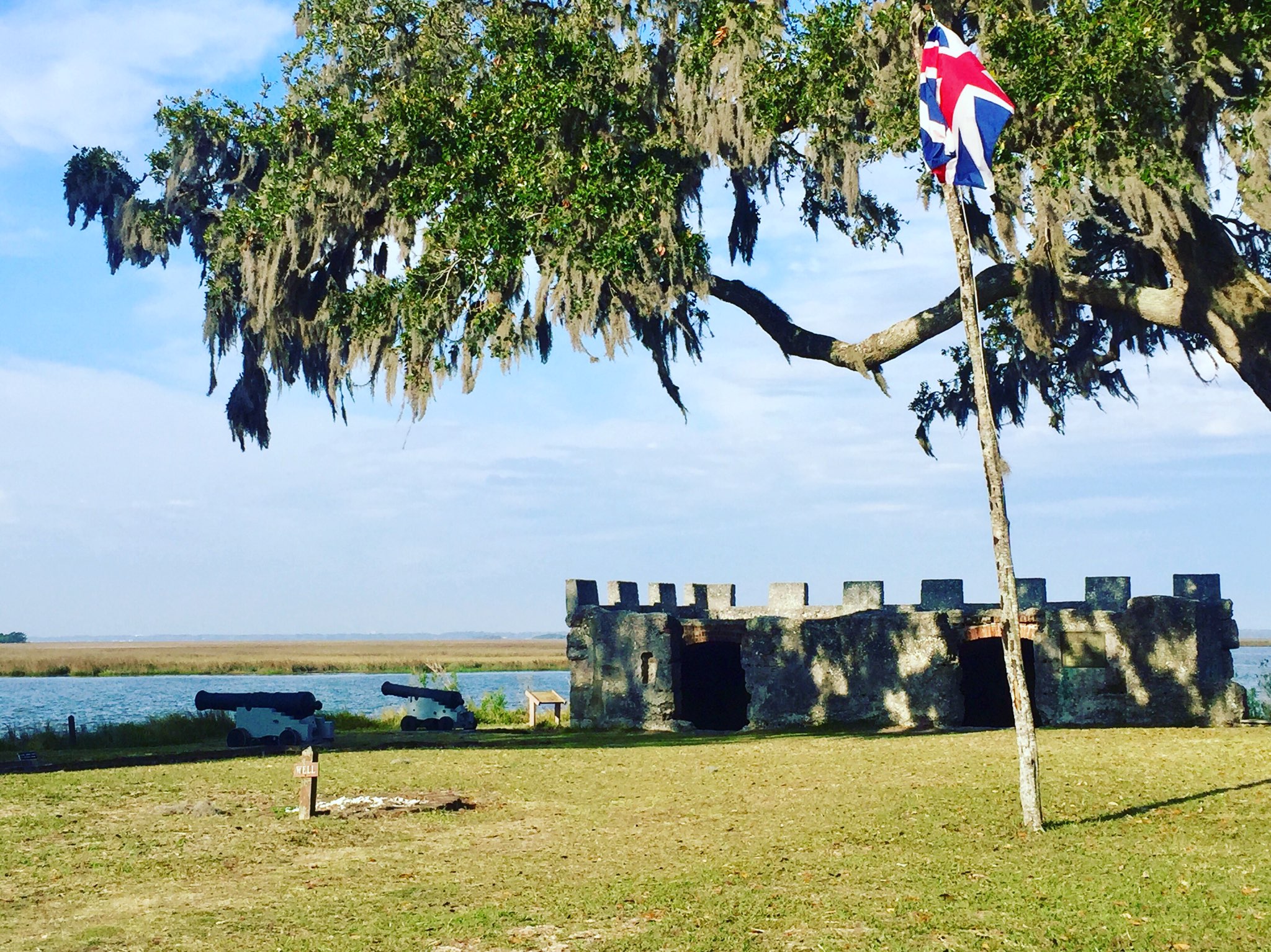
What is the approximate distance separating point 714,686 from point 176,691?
174 feet

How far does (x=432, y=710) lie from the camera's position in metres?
27.0

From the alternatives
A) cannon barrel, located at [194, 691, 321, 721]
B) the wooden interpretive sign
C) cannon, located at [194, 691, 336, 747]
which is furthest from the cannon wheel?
the wooden interpretive sign

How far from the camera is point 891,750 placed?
18.9m

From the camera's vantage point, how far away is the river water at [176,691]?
46719mm

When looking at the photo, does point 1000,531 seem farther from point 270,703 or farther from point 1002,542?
point 270,703

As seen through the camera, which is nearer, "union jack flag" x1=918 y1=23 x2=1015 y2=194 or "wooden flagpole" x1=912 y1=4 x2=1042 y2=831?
"wooden flagpole" x1=912 y1=4 x2=1042 y2=831

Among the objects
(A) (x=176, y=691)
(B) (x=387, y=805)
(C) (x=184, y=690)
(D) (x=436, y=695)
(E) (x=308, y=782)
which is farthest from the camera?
(C) (x=184, y=690)

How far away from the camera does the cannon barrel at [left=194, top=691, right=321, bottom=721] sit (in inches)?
908

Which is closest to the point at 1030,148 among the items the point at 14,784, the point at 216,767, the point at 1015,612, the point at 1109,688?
the point at 1015,612

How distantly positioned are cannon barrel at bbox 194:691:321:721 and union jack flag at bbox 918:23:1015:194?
15098mm

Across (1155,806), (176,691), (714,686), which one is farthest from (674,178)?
(176,691)

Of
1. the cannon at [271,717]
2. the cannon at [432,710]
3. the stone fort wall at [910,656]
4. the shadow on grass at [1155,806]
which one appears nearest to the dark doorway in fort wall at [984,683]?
the stone fort wall at [910,656]

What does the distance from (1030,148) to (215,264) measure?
1273 centimetres

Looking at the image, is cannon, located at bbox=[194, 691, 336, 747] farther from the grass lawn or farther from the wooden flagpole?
the wooden flagpole
